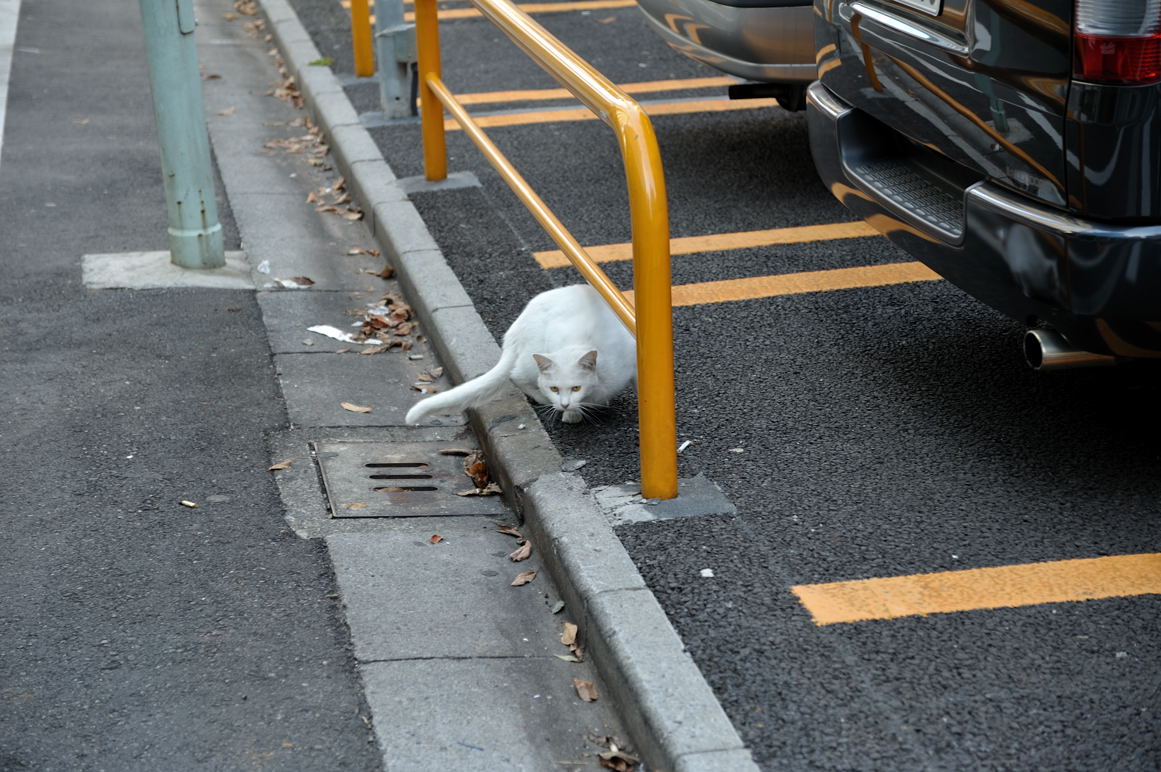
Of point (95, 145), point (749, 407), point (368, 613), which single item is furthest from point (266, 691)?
point (95, 145)

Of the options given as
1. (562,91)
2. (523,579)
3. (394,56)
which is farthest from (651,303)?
(562,91)

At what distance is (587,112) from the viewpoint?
7.43m

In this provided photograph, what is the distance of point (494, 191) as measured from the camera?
625cm

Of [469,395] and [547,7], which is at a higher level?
[547,7]

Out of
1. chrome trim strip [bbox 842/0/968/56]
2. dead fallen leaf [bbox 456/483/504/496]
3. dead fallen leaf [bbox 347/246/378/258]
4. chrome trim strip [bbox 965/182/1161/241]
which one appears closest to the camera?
chrome trim strip [bbox 965/182/1161/241]

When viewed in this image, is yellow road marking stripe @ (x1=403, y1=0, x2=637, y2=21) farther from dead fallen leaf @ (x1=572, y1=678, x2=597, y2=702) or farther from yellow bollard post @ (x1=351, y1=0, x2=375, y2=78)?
dead fallen leaf @ (x1=572, y1=678, x2=597, y2=702)

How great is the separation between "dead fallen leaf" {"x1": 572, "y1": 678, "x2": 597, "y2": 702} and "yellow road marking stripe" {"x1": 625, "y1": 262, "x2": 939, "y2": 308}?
214 centimetres

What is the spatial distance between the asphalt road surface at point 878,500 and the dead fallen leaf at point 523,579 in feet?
1.09

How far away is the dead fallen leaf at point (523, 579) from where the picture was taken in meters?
3.50

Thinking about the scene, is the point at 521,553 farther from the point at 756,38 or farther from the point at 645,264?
the point at 756,38

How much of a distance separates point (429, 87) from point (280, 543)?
2.83 metres

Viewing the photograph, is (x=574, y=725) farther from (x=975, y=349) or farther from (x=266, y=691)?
(x=975, y=349)

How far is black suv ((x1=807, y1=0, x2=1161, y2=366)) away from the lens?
2908 millimetres

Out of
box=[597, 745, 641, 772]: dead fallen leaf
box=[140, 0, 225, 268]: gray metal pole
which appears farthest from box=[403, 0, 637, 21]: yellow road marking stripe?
box=[597, 745, 641, 772]: dead fallen leaf
